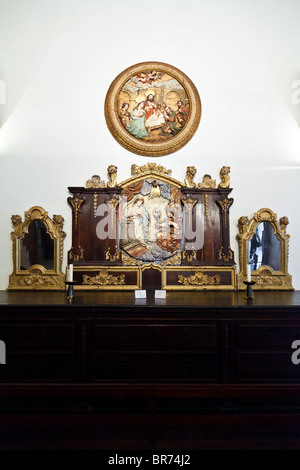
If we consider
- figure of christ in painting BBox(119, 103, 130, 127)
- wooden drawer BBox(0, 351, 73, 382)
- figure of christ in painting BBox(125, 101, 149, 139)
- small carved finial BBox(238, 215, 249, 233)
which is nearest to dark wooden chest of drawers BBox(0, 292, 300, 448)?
wooden drawer BBox(0, 351, 73, 382)

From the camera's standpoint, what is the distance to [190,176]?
13.5 feet

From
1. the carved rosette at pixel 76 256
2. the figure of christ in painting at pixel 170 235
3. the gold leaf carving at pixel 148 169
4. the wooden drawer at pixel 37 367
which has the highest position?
the gold leaf carving at pixel 148 169

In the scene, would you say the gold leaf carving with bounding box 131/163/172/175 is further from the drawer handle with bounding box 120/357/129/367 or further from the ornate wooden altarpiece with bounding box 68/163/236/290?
the drawer handle with bounding box 120/357/129/367

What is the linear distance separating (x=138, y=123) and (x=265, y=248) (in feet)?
8.43

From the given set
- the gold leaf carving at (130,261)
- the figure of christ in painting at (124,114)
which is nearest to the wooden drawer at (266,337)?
the gold leaf carving at (130,261)

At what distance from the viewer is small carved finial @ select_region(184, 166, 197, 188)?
4074mm

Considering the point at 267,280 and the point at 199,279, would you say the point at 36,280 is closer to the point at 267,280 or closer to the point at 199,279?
the point at 199,279

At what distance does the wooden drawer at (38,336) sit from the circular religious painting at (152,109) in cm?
259

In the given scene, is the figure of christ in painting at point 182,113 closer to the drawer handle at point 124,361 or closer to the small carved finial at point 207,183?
the small carved finial at point 207,183

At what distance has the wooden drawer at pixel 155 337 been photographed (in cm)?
300

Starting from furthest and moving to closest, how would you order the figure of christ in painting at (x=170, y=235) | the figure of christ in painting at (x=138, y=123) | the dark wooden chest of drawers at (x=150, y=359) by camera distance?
the figure of christ in painting at (x=138, y=123) < the figure of christ in painting at (x=170, y=235) < the dark wooden chest of drawers at (x=150, y=359)

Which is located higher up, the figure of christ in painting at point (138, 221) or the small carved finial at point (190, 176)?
the small carved finial at point (190, 176)

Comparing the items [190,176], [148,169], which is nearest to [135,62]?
[148,169]

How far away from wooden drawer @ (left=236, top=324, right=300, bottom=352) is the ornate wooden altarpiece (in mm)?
1037
